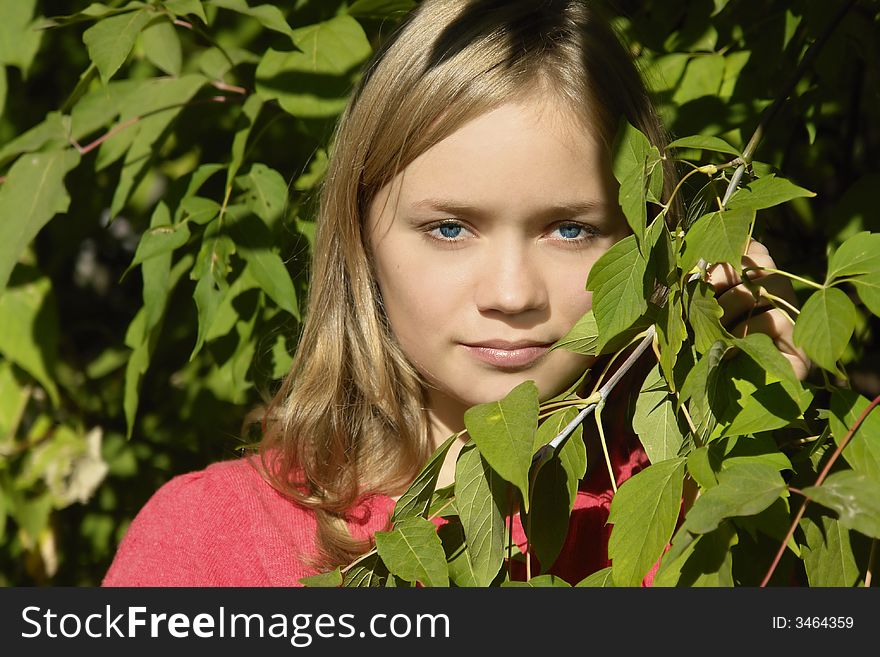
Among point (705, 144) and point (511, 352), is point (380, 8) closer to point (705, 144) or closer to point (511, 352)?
point (511, 352)

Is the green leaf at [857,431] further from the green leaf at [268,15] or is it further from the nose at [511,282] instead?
the green leaf at [268,15]

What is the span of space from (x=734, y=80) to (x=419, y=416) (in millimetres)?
658

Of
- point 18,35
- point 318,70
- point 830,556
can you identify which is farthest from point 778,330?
point 18,35

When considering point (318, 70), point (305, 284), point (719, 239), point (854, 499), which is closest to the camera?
point (854, 499)

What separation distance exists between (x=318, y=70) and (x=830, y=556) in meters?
0.94

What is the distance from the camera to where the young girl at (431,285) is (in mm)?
1116

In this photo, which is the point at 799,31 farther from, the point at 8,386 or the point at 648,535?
the point at 8,386

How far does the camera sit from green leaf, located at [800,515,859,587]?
2.67ft

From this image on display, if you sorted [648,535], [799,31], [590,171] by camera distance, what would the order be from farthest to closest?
[799,31]
[590,171]
[648,535]

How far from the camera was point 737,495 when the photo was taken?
2.38ft

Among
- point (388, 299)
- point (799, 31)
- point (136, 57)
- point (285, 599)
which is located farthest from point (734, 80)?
point (136, 57)

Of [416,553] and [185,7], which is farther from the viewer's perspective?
[185,7]

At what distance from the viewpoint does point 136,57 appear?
1.90 meters

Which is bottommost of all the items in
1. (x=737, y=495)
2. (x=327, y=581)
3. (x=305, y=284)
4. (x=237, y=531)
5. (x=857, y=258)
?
(x=237, y=531)
